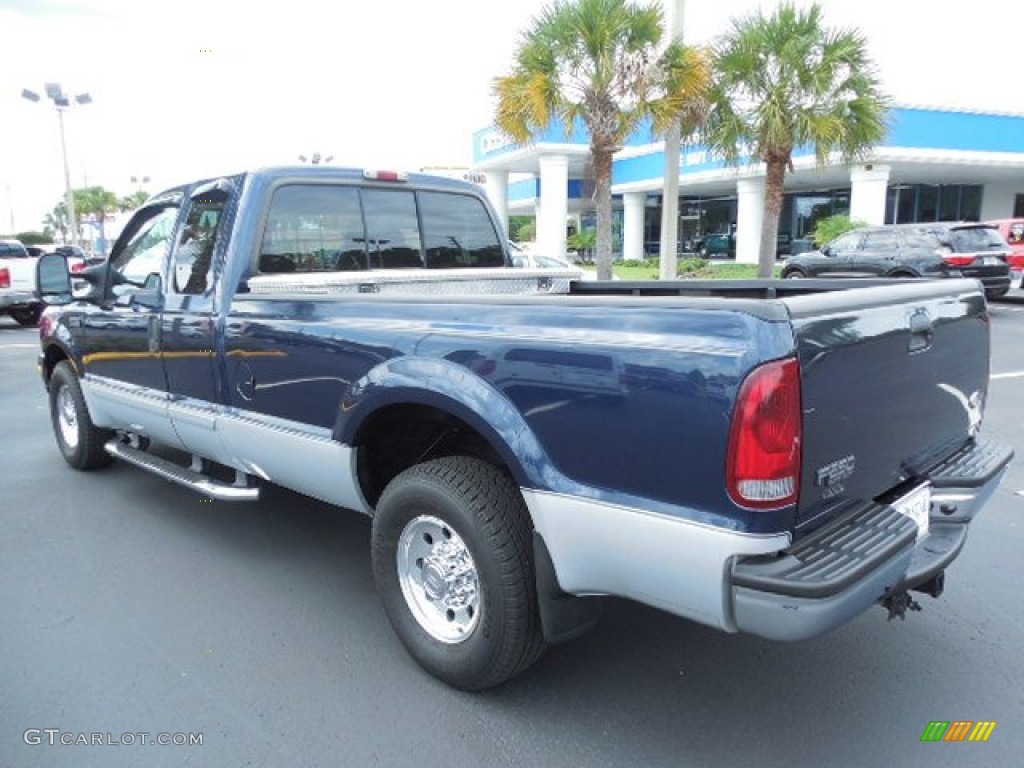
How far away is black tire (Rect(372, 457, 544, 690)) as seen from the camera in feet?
9.11

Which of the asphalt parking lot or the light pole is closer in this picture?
the asphalt parking lot

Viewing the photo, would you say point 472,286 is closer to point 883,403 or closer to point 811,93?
point 883,403

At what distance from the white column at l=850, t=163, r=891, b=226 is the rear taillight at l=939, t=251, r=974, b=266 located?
27.9 ft

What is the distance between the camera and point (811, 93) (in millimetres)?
14305

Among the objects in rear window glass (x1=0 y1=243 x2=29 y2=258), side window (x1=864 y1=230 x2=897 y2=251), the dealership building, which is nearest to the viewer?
side window (x1=864 y1=230 x2=897 y2=251)

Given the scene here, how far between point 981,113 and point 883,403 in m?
26.0

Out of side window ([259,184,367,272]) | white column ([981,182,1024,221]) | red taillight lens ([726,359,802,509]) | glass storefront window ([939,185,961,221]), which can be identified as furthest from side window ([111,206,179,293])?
glass storefront window ([939,185,961,221])

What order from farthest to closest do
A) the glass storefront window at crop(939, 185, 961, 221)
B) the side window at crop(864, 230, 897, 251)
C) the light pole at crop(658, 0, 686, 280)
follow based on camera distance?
the glass storefront window at crop(939, 185, 961, 221) → the side window at crop(864, 230, 897, 251) → the light pole at crop(658, 0, 686, 280)

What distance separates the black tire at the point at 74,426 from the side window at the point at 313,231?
2.40 metres

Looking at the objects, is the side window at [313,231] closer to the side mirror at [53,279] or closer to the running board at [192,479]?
the running board at [192,479]

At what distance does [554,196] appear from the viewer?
26594 mm

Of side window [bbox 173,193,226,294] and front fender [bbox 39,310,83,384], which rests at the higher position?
side window [bbox 173,193,226,294]

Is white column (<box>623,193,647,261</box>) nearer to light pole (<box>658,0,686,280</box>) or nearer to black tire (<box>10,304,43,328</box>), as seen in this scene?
light pole (<box>658,0,686,280</box>)

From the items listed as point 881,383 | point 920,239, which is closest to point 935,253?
point 920,239
